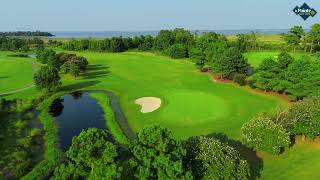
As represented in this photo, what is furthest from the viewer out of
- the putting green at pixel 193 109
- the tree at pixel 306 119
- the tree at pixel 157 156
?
the putting green at pixel 193 109

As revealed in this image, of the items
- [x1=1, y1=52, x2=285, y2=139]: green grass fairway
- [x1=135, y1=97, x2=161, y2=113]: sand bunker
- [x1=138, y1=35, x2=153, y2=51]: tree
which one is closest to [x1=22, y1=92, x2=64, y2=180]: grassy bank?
[x1=1, y1=52, x2=285, y2=139]: green grass fairway

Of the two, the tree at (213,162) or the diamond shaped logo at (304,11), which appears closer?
the tree at (213,162)

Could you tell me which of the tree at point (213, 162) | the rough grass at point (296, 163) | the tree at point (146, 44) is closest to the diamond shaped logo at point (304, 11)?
the rough grass at point (296, 163)

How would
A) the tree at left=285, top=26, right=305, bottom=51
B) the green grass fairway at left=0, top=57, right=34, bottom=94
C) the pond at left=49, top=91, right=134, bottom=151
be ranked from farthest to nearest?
the tree at left=285, top=26, right=305, bottom=51
the green grass fairway at left=0, top=57, right=34, bottom=94
the pond at left=49, top=91, right=134, bottom=151

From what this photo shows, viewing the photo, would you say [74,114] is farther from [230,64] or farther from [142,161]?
[230,64]

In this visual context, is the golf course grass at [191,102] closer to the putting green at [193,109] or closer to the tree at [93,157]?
the putting green at [193,109]

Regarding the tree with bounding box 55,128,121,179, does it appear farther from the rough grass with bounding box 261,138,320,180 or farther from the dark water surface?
the dark water surface
